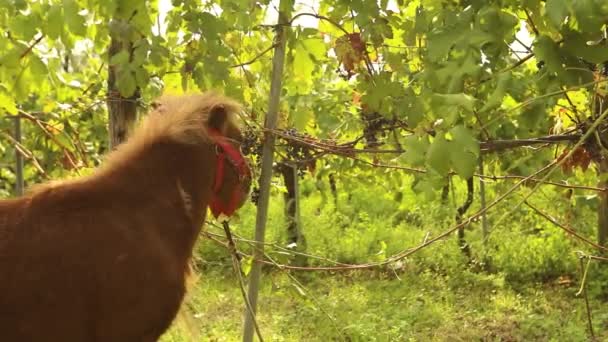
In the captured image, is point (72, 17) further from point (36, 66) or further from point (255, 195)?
point (255, 195)

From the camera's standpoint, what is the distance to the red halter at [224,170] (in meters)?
2.37

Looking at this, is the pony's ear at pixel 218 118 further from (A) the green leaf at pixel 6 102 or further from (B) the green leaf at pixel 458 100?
(A) the green leaf at pixel 6 102

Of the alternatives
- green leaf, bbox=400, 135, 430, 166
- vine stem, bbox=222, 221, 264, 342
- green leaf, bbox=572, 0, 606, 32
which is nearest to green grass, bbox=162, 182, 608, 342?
vine stem, bbox=222, 221, 264, 342

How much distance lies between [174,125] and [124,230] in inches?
14.3

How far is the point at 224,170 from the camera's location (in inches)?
95.1

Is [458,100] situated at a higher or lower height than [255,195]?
higher

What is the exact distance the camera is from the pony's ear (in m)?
2.35

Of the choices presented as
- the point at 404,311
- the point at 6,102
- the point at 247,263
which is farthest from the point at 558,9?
the point at 404,311

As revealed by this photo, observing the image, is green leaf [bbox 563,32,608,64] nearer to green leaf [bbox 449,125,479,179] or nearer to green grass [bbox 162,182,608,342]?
green leaf [bbox 449,125,479,179]

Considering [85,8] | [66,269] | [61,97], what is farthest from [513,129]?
[66,269]

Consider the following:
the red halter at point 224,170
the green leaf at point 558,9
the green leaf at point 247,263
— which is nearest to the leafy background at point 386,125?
the green leaf at point 558,9

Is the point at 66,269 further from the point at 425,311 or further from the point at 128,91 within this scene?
the point at 425,311

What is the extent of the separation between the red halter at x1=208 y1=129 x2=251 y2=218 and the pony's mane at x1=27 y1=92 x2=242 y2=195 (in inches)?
2.0

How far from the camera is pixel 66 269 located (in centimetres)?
203
